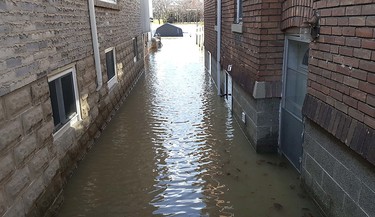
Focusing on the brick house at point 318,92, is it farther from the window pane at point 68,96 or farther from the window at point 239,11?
the window pane at point 68,96

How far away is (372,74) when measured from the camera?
112 inches

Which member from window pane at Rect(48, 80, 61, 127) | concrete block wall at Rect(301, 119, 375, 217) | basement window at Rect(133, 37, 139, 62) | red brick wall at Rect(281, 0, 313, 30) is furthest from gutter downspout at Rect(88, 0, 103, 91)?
basement window at Rect(133, 37, 139, 62)

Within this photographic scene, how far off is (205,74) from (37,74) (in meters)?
11.5

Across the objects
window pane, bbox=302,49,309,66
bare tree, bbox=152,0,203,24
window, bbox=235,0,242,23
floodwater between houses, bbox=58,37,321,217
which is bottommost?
floodwater between houses, bbox=58,37,321,217

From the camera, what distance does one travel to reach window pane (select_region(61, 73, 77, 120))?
17.9 feet

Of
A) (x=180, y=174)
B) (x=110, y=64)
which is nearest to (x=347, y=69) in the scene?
(x=180, y=174)

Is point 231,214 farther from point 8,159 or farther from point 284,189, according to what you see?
point 8,159

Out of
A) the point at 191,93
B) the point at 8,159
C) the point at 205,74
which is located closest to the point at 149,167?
the point at 8,159

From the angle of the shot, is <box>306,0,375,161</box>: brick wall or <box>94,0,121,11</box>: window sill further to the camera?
<box>94,0,121,11</box>: window sill

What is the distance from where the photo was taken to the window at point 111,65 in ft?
28.6

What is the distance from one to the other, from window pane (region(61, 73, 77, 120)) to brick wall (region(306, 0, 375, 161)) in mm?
3885

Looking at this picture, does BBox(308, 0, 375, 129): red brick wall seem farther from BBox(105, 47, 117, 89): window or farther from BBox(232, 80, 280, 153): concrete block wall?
BBox(105, 47, 117, 89): window

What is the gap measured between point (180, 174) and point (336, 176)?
8.33 ft

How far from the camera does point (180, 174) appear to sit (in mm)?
5402
